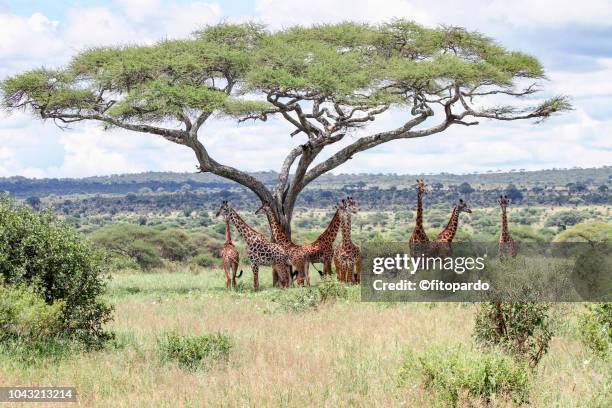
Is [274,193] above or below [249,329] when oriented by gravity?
above

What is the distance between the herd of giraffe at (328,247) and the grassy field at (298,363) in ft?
11.8

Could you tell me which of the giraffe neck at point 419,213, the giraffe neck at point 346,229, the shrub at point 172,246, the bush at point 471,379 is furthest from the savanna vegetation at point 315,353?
the shrub at point 172,246

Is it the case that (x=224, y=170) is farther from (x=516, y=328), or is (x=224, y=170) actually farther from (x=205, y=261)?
(x=516, y=328)

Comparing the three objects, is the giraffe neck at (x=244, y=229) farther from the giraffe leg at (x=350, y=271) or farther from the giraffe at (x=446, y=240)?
the giraffe at (x=446, y=240)

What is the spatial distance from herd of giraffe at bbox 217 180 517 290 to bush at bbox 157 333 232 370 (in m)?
8.73

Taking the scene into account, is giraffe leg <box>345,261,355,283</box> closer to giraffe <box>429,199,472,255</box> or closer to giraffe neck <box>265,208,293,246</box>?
giraffe neck <box>265,208,293,246</box>

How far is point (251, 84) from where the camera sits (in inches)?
989

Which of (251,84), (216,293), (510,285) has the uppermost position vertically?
(251,84)

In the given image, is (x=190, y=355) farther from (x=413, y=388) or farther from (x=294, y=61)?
(x=294, y=61)

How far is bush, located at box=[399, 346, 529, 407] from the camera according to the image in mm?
8727

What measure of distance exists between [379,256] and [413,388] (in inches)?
535

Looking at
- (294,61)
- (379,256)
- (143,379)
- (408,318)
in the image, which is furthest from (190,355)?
(294,61)

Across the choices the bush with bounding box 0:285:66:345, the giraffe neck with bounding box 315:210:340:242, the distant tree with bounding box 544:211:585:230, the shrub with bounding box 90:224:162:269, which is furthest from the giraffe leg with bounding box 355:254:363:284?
the distant tree with bounding box 544:211:585:230

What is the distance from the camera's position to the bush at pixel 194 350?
37.0ft
